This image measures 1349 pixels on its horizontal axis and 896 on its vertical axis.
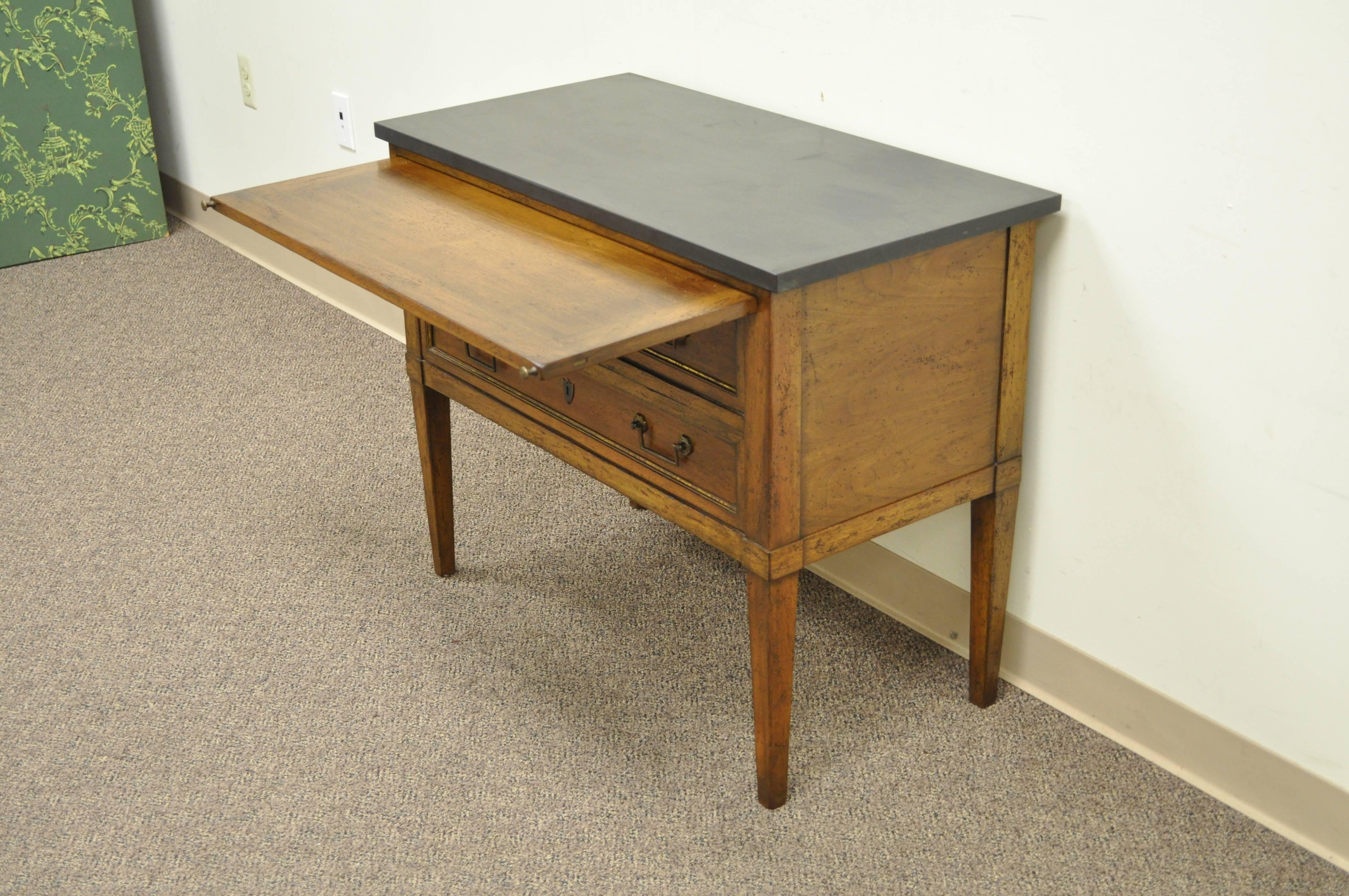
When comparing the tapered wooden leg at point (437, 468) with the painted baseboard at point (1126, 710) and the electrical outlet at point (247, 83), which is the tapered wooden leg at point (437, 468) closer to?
the painted baseboard at point (1126, 710)

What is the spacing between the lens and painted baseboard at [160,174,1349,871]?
4.43 feet

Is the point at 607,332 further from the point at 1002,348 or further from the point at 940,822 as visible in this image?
the point at 940,822

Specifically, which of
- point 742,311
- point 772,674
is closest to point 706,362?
point 742,311

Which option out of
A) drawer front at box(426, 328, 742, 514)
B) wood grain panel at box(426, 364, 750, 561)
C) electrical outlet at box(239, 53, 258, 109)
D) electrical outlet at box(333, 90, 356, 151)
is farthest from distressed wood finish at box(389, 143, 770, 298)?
electrical outlet at box(239, 53, 258, 109)

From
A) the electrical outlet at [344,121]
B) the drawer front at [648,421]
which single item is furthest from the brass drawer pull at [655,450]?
the electrical outlet at [344,121]

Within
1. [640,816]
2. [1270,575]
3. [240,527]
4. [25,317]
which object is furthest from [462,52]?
[1270,575]

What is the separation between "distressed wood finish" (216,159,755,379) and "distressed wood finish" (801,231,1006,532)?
125 millimetres

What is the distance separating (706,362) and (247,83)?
6.67 ft

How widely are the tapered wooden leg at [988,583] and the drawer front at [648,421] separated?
0.37m

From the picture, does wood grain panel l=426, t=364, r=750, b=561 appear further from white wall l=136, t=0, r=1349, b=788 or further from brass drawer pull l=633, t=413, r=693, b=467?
white wall l=136, t=0, r=1349, b=788

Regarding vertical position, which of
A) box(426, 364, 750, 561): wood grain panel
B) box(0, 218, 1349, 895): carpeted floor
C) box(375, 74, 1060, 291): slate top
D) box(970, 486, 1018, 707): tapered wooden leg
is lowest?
box(0, 218, 1349, 895): carpeted floor

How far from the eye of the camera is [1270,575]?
1.31 m

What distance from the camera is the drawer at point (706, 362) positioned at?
47.8 inches

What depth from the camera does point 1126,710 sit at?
4.95 feet
